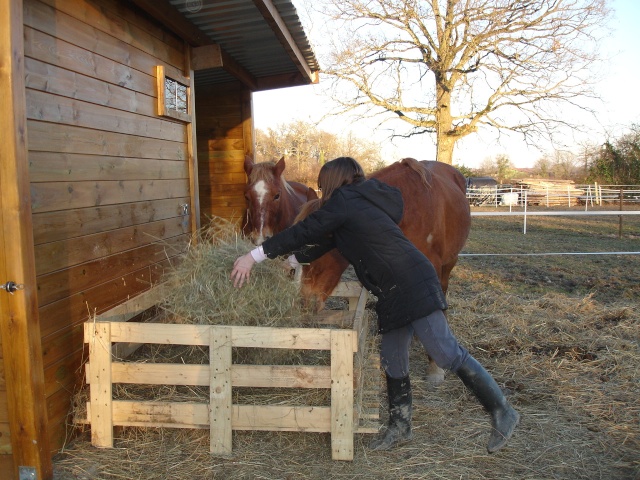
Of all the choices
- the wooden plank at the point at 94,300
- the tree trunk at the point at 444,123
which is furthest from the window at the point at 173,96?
the tree trunk at the point at 444,123

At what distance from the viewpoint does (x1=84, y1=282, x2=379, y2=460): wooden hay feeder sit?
110 inches

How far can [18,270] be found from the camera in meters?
2.38

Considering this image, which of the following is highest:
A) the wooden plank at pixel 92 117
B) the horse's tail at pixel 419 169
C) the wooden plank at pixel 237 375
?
the wooden plank at pixel 92 117

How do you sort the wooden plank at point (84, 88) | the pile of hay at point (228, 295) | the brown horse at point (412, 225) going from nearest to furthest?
1. the wooden plank at point (84, 88)
2. the pile of hay at point (228, 295)
3. the brown horse at point (412, 225)

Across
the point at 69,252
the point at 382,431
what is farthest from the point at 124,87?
the point at 382,431

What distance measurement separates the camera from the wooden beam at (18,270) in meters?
2.32

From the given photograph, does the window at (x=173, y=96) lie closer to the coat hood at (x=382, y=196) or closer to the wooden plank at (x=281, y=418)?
the coat hood at (x=382, y=196)

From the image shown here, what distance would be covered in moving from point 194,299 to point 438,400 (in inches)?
77.4

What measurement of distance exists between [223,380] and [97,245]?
122 centimetres

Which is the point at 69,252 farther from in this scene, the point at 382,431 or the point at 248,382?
the point at 382,431

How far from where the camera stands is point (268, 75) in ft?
22.9

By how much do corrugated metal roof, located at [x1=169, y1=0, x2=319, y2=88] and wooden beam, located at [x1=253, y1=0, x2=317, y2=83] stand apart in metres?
0.07

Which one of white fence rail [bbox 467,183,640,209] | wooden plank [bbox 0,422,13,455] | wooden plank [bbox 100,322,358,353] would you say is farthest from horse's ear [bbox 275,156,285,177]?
white fence rail [bbox 467,183,640,209]

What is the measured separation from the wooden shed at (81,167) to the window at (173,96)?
0.01 m
